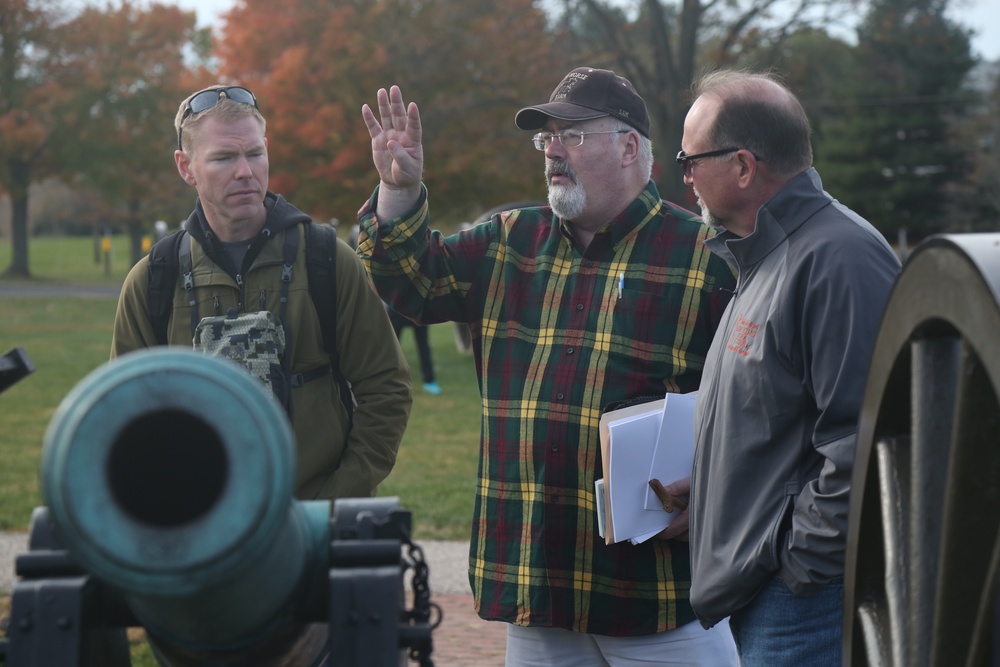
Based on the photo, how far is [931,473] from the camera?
2.08 meters

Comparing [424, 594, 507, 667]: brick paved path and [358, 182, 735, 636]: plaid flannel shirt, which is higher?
[358, 182, 735, 636]: plaid flannel shirt

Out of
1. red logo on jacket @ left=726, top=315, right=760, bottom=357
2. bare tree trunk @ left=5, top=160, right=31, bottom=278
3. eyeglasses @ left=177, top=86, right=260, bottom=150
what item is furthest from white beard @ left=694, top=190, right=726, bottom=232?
bare tree trunk @ left=5, top=160, right=31, bottom=278

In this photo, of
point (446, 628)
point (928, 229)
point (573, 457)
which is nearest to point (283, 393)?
point (573, 457)

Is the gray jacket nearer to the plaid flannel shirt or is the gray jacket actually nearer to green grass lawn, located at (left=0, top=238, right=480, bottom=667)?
the plaid flannel shirt

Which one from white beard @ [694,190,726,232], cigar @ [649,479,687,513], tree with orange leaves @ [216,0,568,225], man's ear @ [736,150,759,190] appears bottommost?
cigar @ [649,479,687,513]

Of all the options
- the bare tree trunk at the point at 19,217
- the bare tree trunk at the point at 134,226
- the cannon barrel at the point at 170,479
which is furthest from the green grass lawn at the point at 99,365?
the bare tree trunk at the point at 134,226

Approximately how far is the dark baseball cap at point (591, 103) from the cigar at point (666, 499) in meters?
1.11

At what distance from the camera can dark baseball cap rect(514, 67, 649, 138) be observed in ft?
12.7

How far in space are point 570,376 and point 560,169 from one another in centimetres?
63

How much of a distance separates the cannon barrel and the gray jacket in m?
1.36

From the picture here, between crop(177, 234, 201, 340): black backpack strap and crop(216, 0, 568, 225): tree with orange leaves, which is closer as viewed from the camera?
crop(177, 234, 201, 340): black backpack strap

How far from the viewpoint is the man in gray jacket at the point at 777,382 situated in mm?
2828

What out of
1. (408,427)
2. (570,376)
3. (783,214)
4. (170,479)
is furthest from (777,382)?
(408,427)

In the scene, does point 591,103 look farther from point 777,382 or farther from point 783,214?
point 777,382
